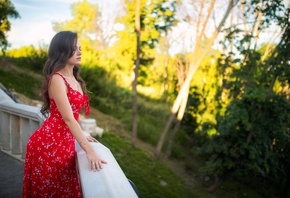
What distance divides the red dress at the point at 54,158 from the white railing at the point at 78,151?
12cm

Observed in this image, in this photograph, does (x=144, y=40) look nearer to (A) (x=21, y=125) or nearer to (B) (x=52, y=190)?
(A) (x=21, y=125)

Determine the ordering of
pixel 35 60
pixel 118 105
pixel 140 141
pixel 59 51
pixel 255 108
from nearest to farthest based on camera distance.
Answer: pixel 59 51
pixel 255 108
pixel 140 141
pixel 35 60
pixel 118 105

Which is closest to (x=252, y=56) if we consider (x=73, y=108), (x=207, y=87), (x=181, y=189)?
(x=181, y=189)

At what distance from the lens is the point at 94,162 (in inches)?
58.7

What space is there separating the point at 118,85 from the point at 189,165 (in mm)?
6100

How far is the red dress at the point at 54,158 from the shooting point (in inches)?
69.1

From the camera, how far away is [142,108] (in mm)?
15398

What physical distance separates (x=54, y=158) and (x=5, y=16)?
11191 millimetres

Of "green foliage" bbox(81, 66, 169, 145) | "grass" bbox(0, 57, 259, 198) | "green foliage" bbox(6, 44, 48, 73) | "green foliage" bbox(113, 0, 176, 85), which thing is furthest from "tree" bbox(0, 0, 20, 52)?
"green foliage" bbox(113, 0, 176, 85)

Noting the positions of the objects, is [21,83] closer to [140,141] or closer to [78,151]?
[140,141]

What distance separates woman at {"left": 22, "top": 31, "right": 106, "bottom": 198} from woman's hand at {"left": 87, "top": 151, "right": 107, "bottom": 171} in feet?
0.57


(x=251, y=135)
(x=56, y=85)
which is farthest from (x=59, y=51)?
(x=251, y=135)

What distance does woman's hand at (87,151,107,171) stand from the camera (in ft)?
4.81

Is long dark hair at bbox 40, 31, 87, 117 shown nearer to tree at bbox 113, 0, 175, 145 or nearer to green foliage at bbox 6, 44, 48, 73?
tree at bbox 113, 0, 175, 145
